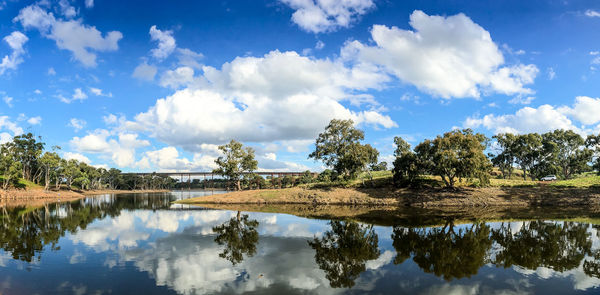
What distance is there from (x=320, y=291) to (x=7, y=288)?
49.7 ft

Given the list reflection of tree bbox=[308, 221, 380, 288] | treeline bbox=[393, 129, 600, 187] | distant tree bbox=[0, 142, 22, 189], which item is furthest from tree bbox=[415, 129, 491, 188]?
distant tree bbox=[0, 142, 22, 189]

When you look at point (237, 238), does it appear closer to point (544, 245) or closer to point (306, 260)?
point (306, 260)

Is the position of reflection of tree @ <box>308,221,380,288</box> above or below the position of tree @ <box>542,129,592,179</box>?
below

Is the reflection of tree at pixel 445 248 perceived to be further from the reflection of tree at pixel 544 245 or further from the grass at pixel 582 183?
the grass at pixel 582 183

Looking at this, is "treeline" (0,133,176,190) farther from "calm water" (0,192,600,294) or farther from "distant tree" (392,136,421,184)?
"distant tree" (392,136,421,184)

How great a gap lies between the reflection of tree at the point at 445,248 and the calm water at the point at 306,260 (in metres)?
0.07

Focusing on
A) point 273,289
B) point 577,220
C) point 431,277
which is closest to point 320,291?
point 273,289

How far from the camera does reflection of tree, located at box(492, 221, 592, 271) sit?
17906 millimetres

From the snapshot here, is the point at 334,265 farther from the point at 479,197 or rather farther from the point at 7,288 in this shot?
the point at 479,197

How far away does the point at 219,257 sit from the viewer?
1931 cm

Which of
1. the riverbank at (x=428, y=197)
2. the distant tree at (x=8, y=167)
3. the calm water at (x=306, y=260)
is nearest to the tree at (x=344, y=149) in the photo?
the riverbank at (x=428, y=197)

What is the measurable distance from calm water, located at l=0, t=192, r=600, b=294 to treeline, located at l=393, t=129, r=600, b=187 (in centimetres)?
2264

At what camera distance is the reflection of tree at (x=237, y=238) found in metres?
20.1

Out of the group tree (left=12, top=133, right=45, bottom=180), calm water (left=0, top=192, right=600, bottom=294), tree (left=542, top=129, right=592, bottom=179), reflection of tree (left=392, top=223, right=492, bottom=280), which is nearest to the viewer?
calm water (left=0, top=192, right=600, bottom=294)
